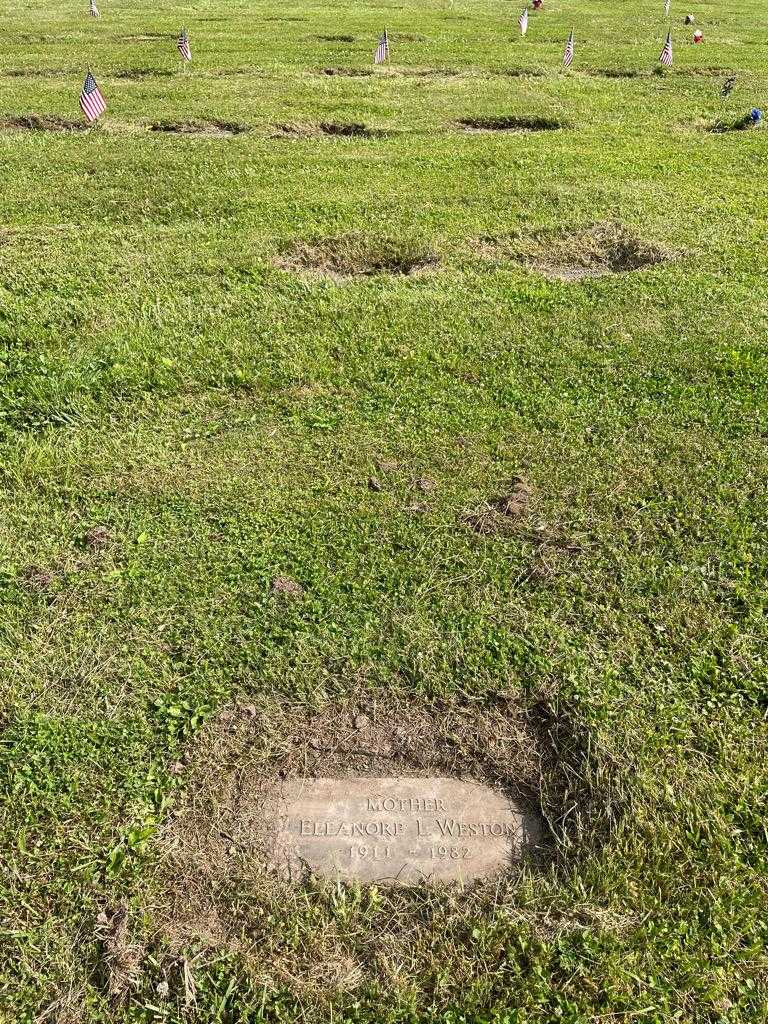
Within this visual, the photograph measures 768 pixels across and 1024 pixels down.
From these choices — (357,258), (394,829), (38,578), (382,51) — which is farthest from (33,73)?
(394,829)

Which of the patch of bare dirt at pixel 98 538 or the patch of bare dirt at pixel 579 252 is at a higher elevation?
the patch of bare dirt at pixel 579 252

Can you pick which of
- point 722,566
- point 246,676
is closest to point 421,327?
point 722,566

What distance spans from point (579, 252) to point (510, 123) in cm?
549

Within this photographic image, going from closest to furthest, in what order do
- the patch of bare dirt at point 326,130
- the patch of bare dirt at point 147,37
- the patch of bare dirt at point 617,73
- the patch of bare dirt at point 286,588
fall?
the patch of bare dirt at point 286,588 < the patch of bare dirt at point 326,130 < the patch of bare dirt at point 617,73 < the patch of bare dirt at point 147,37

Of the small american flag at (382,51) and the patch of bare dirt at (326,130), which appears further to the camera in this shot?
the small american flag at (382,51)

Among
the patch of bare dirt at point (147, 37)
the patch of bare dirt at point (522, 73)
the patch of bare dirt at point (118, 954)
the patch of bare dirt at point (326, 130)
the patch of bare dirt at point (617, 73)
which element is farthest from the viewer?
the patch of bare dirt at point (147, 37)

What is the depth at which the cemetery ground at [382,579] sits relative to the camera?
8.31ft

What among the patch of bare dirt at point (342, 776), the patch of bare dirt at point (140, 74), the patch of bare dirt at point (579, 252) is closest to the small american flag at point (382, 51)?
the patch of bare dirt at point (140, 74)

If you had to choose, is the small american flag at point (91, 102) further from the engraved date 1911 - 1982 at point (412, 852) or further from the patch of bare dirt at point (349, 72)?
the engraved date 1911 - 1982 at point (412, 852)

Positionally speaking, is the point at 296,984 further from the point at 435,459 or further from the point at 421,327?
the point at 421,327

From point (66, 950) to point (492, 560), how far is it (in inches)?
97.9

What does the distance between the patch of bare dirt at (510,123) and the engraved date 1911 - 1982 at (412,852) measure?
11.0 metres

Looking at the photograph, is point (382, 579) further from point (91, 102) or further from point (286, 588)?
point (91, 102)

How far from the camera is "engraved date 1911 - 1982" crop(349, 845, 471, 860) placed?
2.79 meters
